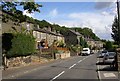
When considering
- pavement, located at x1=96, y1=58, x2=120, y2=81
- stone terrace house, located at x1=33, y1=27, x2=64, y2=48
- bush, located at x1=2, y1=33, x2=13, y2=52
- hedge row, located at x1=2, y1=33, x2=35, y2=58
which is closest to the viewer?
pavement, located at x1=96, y1=58, x2=120, y2=81

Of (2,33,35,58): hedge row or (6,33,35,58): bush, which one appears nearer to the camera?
(2,33,35,58): hedge row

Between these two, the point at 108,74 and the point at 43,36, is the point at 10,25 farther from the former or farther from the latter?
the point at 43,36

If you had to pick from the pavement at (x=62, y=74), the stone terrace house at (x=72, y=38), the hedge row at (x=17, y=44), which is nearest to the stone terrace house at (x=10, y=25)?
the hedge row at (x=17, y=44)

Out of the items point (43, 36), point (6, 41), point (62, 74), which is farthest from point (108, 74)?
point (43, 36)

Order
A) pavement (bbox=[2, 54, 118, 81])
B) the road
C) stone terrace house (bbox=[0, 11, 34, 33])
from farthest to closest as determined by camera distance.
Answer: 1. stone terrace house (bbox=[0, 11, 34, 33])
2. the road
3. pavement (bbox=[2, 54, 118, 81])

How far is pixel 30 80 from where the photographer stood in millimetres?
20547

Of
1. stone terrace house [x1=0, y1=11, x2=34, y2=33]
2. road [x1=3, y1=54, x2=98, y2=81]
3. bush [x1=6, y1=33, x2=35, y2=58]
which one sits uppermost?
stone terrace house [x1=0, y1=11, x2=34, y2=33]

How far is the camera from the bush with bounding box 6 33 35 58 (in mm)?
37062

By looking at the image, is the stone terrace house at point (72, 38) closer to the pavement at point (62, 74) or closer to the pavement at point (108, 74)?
the pavement at point (108, 74)

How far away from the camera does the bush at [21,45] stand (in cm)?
3706

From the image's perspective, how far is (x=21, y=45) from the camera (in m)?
40.1

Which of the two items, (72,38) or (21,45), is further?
(72,38)

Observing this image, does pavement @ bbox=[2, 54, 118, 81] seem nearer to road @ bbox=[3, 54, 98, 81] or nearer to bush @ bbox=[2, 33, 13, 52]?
road @ bbox=[3, 54, 98, 81]

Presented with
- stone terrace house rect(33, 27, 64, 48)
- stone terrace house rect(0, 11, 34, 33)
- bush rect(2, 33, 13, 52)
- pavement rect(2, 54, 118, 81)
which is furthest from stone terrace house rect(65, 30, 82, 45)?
pavement rect(2, 54, 118, 81)
